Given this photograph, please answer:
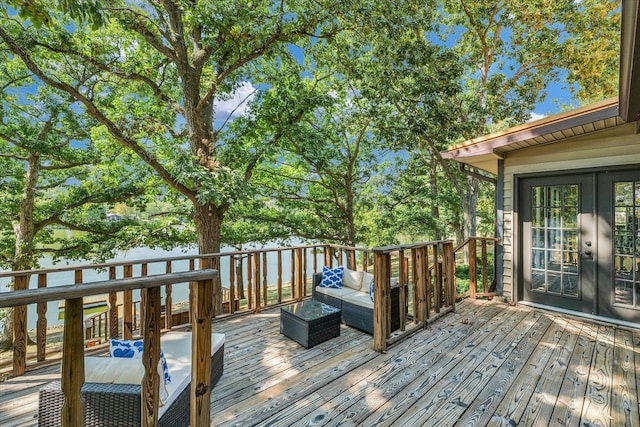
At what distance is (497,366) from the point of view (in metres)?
2.80

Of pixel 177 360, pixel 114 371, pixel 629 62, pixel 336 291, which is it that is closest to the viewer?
pixel 114 371

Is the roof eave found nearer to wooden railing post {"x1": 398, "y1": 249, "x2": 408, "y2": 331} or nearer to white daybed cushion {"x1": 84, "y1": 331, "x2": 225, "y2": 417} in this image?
wooden railing post {"x1": 398, "y1": 249, "x2": 408, "y2": 331}

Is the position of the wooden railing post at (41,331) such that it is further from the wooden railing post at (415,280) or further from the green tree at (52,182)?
the green tree at (52,182)

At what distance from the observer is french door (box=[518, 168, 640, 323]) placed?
373 cm

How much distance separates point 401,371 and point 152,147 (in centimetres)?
616

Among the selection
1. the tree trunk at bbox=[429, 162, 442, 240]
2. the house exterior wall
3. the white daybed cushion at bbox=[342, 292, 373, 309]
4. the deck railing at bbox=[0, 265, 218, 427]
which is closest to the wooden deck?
the white daybed cushion at bbox=[342, 292, 373, 309]

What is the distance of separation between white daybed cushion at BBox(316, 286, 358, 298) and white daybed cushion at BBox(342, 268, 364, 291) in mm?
81

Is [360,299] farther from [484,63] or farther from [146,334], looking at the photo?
[484,63]

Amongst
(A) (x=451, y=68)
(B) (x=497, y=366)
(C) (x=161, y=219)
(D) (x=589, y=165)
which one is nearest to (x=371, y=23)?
(A) (x=451, y=68)

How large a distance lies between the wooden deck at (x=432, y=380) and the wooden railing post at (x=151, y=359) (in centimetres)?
108

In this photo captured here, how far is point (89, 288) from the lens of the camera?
1.06 meters

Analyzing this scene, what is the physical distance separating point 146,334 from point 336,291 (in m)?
3.18

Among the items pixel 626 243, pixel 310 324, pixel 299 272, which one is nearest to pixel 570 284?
pixel 626 243

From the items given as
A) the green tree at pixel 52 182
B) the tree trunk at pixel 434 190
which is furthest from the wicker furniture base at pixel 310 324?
the tree trunk at pixel 434 190
